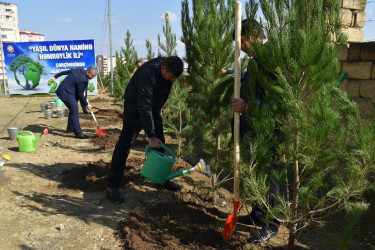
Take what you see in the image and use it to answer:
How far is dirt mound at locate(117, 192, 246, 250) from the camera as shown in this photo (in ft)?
8.54

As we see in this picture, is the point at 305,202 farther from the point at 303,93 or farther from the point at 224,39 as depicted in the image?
the point at 224,39

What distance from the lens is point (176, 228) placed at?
9.49 feet

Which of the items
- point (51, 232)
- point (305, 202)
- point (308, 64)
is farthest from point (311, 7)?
point (51, 232)

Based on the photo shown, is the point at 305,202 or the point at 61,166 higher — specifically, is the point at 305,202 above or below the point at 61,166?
above

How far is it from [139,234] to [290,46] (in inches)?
83.6

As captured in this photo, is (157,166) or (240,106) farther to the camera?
(157,166)

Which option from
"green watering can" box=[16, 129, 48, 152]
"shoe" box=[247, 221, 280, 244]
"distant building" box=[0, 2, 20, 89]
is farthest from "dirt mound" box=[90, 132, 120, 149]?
"distant building" box=[0, 2, 20, 89]

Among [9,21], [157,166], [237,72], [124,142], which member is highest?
[9,21]

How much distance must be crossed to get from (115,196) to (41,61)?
14.1 metres

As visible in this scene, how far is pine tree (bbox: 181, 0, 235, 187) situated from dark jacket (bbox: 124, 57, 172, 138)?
0.52 meters

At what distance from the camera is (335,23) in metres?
1.87

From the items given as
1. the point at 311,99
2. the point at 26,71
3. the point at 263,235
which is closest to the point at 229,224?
the point at 263,235

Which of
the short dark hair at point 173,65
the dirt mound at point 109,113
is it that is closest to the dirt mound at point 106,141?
the dirt mound at point 109,113

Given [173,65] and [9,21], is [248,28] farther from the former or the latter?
[9,21]
